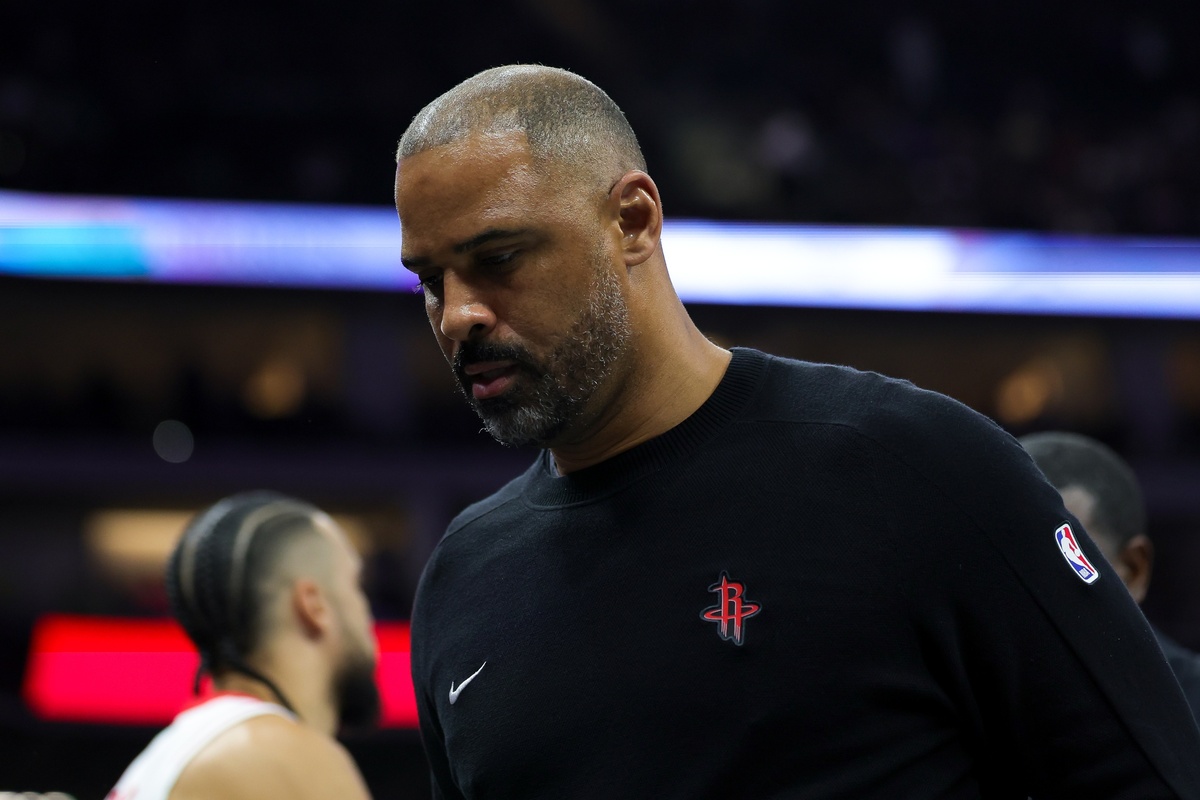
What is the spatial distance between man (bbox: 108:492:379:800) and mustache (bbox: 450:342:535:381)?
1.16m

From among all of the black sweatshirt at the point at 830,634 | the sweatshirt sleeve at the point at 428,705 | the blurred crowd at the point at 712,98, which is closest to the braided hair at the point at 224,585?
the sweatshirt sleeve at the point at 428,705

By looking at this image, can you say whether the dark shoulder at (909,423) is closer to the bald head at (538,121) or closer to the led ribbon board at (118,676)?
the bald head at (538,121)

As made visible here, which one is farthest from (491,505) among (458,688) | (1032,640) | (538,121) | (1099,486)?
(1099,486)

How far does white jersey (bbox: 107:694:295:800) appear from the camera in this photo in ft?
7.09

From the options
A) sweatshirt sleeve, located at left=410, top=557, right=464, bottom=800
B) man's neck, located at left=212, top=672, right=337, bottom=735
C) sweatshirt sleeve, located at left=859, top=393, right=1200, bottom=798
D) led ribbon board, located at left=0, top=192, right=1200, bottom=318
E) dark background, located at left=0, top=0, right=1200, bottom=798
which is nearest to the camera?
sweatshirt sleeve, located at left=859, top=393, right=1200, bottom=798

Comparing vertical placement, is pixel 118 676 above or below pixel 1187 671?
above

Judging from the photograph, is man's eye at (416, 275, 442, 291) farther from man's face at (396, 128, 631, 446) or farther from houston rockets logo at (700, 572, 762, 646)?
houston rockets logo at (700, 572, 762, 646)

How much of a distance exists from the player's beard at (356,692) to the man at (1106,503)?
4.51 feet

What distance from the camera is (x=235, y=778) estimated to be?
216 cm

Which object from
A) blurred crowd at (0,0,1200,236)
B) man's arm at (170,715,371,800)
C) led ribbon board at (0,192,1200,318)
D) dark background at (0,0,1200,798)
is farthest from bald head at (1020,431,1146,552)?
blurred crowd at (0,0,1200,236)

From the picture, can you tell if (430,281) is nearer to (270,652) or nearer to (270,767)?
(270,767)

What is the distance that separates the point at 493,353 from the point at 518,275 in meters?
0.08

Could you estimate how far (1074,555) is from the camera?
123cm

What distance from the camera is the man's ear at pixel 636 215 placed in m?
1.37
